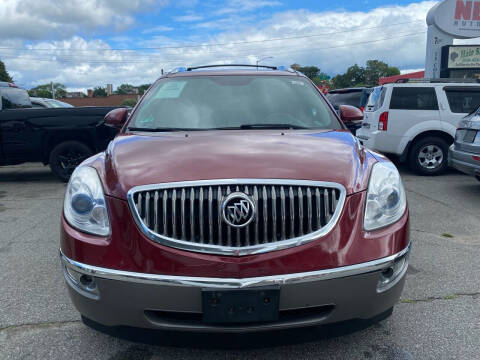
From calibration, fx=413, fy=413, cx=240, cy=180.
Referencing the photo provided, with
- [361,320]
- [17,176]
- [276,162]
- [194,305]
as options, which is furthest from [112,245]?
[17,176]

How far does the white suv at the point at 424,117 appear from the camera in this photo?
799 cm

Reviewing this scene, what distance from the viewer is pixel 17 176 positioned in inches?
348

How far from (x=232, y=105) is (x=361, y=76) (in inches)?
3284

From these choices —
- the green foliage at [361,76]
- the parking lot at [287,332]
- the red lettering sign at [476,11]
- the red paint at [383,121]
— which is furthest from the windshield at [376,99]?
the green foliage at [361,76]

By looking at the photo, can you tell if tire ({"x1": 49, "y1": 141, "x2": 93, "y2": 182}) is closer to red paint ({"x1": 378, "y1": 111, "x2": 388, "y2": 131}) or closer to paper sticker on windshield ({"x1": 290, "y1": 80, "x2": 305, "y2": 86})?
paper sticker on windshield ({"x1": 290, "y1": 80, "x2": 305, "y2": 86})

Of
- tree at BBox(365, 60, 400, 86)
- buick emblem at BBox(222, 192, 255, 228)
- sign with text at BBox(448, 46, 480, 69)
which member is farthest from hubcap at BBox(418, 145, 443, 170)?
tree at BBox(365, 60, 400, 86)

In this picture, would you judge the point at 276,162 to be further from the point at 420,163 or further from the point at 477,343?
the point at 420,163

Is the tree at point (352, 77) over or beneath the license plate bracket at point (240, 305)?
over

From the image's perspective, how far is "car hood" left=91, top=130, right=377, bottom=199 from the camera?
2041mm

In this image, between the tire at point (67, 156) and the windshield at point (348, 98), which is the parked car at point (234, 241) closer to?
the tire at point (67, 156)

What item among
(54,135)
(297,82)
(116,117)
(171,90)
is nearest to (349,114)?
(297,82)

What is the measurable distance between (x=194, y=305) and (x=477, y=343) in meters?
1.73

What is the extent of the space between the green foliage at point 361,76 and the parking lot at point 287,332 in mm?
76954

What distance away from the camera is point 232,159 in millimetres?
2162
